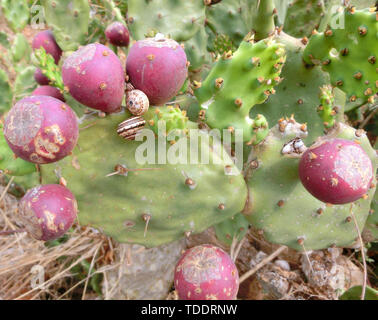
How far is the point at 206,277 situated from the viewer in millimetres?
Result: 786

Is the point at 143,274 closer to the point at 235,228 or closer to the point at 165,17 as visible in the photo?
the point at 235,228

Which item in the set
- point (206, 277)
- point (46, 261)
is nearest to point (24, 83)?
point (46, 261)

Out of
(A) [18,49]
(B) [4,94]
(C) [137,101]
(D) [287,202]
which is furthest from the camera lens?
(A) [18,49]

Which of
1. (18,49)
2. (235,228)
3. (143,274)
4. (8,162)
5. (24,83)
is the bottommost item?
(143,274)

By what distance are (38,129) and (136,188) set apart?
1.12 ft

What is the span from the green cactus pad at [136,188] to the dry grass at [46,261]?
708 millimetres

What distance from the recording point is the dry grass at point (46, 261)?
1554 mm

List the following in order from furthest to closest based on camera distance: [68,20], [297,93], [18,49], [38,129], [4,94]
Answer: [18,49]
[4,94]
[68,20]
[297,93]
[38,129]

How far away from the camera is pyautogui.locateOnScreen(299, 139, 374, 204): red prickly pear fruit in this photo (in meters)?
0.74

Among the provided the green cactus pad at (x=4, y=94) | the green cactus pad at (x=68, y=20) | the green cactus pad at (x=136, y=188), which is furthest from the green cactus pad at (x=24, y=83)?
the green cactus pad at (x=136, y=188)

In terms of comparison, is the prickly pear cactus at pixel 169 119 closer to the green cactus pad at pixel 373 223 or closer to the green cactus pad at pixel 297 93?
the green cactus pad at pixel 297 93

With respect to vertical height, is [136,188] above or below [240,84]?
below
